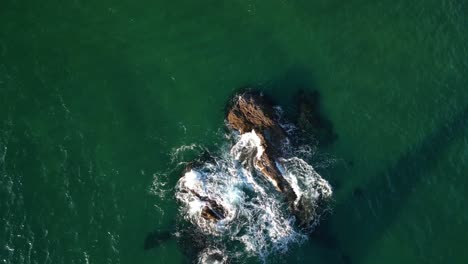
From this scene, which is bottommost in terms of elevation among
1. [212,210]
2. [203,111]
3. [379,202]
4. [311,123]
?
[212,210]

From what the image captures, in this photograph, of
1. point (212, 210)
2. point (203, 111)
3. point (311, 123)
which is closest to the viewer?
point (212, 210)

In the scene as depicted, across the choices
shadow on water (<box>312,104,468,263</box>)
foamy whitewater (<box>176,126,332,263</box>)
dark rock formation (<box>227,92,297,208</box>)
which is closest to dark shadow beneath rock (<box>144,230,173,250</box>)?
foamy whitewater (<box>176,126,332,263</box>)

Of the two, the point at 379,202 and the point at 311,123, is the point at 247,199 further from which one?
the point at 379,202

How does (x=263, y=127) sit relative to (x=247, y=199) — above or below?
above

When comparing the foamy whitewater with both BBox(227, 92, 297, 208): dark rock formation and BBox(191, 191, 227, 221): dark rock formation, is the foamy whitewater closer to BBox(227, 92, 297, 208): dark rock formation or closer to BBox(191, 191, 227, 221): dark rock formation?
BBox(191, 191, 227, 221): dark rock formation

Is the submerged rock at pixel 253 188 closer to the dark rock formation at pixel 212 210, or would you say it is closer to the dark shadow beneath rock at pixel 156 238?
the dark rock formation at pixel 212 210

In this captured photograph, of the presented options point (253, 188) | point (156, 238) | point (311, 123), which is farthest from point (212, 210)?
point (311, 123)

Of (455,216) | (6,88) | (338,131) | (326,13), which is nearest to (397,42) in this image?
(326,13)
